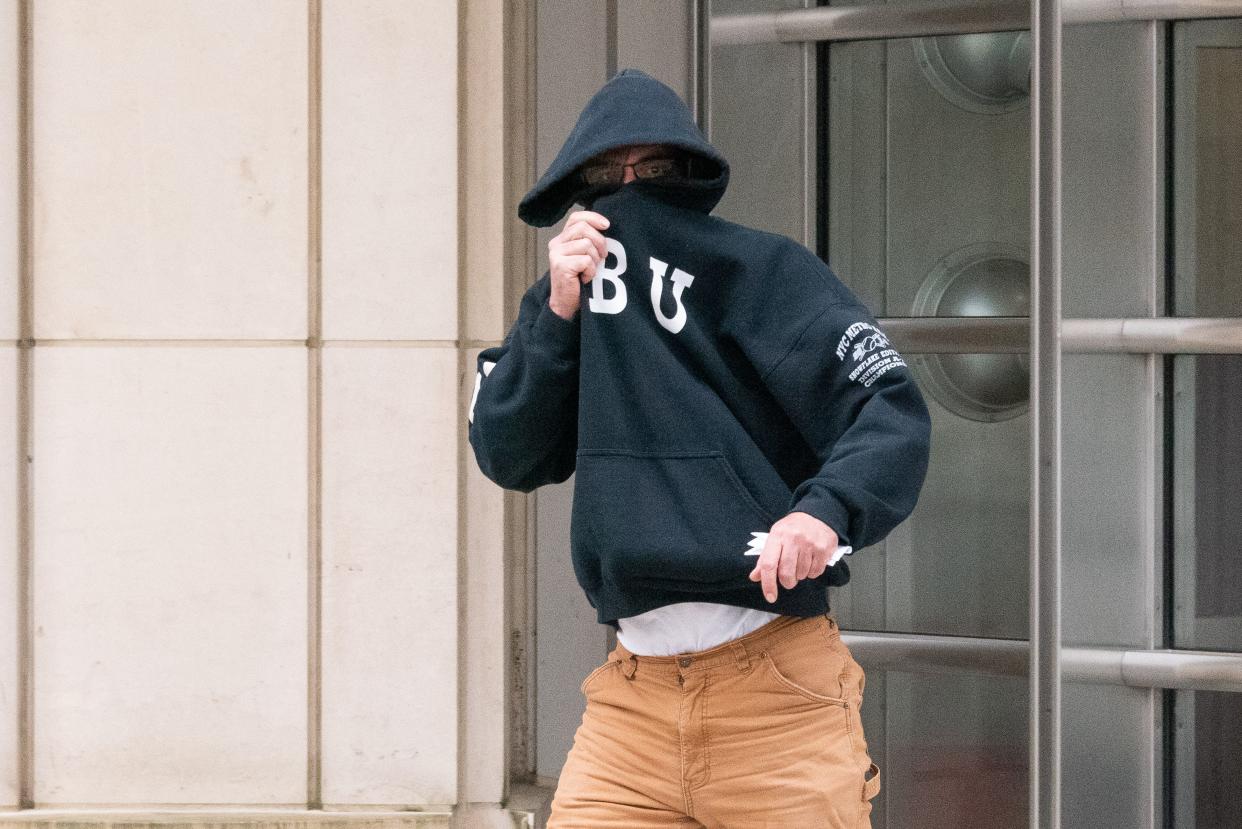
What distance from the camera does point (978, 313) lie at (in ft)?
12.4

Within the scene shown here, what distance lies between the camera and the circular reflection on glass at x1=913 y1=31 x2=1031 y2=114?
3.71 m

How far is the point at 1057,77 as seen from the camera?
348cm

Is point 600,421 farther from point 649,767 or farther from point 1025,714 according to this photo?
point 1025,714

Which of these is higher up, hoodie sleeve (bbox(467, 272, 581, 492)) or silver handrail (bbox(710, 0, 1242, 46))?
silver handrail (bbox(710, 0, 1242, 46))

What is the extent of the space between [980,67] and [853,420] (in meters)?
1.88

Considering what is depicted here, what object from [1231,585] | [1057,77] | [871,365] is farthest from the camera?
[1231,585]

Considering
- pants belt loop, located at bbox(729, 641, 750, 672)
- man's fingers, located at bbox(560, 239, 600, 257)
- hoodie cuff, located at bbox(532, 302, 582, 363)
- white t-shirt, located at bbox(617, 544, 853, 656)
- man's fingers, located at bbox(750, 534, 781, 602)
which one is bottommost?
pants belt loop, located at bbox(729, 641, 750, 672)

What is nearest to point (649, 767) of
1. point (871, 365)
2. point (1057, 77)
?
point (871, 365)

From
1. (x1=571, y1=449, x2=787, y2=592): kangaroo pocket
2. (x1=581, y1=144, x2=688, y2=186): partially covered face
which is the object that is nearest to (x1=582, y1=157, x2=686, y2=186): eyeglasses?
(x1=581, y1=144, x2=688, y2=186): partially covered face

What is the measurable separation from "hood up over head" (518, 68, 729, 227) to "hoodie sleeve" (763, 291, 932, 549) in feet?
1.10

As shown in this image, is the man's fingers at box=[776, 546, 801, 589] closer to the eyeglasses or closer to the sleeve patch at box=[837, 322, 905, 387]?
the sleeve patch at box=[837, 322, 905, 387]

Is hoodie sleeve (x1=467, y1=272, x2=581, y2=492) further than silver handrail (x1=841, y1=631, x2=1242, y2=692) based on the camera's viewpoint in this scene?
No
